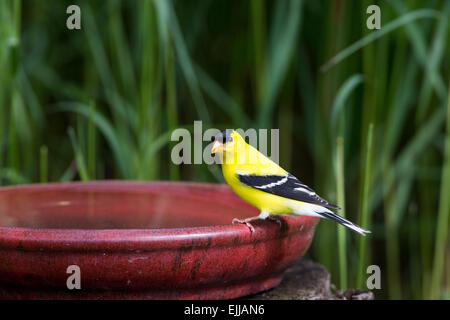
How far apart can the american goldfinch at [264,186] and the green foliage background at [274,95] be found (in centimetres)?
28

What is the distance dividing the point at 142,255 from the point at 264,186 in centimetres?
40

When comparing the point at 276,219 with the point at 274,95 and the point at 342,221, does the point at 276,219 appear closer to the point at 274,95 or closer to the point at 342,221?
the point at 342,221

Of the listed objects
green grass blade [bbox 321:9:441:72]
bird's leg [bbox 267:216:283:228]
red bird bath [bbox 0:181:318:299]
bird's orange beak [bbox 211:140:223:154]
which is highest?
green grass blade [bbox 321:9:441:72]

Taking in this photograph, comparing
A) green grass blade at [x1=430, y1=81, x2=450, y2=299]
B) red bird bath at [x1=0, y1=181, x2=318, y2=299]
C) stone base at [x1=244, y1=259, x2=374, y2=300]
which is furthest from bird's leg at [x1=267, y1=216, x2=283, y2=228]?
green grass blade at [x1=430, y1=81, x2=450, y2=299]

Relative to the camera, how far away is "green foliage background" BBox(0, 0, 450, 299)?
1.80 metres

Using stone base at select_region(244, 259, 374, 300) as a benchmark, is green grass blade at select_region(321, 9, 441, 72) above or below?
above

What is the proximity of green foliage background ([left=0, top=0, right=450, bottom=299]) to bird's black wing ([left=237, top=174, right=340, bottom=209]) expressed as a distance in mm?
286

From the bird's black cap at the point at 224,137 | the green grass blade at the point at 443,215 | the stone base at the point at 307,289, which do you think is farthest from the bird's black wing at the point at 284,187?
the green grass blade at the point at 443,215

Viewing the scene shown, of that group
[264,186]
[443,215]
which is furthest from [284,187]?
[443,215]

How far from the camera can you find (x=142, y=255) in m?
1.04

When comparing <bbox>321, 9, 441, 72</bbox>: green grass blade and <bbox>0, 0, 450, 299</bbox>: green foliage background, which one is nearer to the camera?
<bbox>321, 9, 441, 72</bbox>: green grass blade

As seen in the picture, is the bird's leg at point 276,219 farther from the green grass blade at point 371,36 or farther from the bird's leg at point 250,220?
the green grass blade at point 371,36

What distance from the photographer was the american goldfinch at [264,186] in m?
1.32

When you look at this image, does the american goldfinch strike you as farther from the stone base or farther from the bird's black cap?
the stone base
